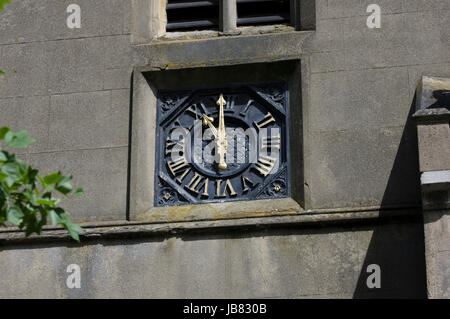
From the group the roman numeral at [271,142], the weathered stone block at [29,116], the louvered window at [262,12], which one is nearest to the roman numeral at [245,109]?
the roman numeral at [271,142]

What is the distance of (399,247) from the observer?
47.3 ft

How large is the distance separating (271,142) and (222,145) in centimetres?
54

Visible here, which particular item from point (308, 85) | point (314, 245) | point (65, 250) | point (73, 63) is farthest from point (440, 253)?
point (73, 63)

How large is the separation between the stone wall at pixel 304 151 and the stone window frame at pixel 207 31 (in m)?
0.14

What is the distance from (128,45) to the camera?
16.2 meters

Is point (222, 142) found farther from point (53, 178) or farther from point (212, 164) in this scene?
point (53, 178)

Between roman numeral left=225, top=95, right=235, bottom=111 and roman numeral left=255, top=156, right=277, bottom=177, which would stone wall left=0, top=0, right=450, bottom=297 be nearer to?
roman numeral left=255, top=156, right=277, bottom=177

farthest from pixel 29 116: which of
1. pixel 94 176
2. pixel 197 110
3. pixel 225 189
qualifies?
pixel 225 189

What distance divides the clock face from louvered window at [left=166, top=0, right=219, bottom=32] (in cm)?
88

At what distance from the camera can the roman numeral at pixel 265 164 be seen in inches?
610

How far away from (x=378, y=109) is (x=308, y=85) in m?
0.84

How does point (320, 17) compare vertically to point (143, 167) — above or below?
above

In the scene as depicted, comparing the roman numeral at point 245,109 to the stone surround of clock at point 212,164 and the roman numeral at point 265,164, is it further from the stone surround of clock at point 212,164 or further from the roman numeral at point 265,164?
the roman numeral at point 265,164

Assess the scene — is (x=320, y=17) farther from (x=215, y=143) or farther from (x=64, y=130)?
(x=64, y=130)
